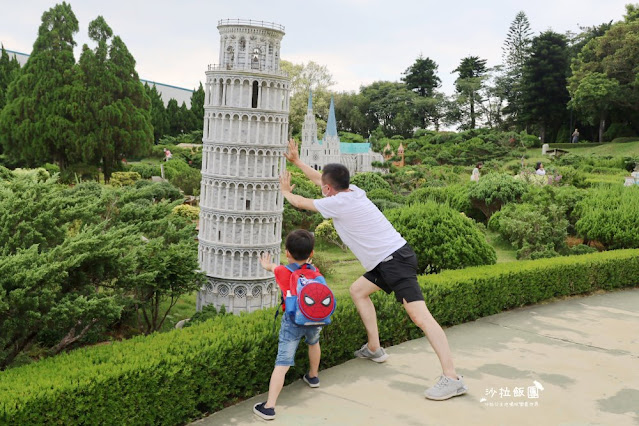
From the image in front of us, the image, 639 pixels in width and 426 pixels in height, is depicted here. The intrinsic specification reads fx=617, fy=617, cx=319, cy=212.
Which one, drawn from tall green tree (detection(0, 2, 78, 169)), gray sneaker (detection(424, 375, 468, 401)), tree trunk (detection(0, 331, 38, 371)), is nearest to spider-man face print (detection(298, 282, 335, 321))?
gray sneaker (detection(424, 375, 468, 401))

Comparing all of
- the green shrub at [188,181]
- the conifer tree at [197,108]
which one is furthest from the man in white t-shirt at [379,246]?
the conifer tree at [197,108]

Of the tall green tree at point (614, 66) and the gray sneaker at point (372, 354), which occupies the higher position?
the tall green tree at point (614, 66)

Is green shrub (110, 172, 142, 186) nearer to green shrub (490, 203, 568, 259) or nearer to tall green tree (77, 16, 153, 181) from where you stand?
tall green tree (77, 16, 153, 181)

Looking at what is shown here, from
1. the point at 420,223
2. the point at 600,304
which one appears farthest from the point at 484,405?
the point at 420,223

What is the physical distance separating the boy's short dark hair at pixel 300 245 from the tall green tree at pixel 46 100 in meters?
32.9

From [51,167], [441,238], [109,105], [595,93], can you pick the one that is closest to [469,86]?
[595,93]

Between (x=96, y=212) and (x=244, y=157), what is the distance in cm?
880

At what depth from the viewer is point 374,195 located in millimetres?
33375

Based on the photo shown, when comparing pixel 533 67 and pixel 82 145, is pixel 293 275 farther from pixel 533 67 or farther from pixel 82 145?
pixel 533 67

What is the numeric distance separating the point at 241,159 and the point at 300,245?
13.2 metres

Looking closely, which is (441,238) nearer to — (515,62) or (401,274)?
(401,274)

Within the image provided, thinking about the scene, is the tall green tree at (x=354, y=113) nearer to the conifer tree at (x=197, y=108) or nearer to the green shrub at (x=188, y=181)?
the conifer tree at (x=197, y=108)

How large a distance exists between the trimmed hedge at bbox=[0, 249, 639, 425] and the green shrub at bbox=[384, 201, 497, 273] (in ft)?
17.0

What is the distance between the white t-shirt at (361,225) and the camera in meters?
5.92
